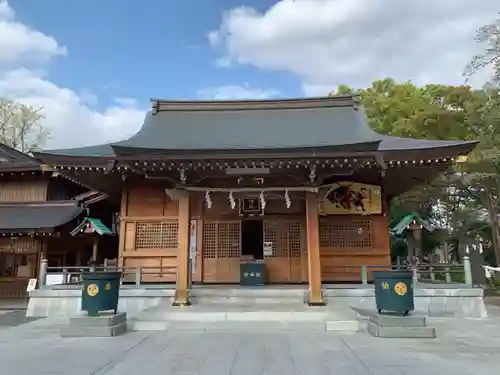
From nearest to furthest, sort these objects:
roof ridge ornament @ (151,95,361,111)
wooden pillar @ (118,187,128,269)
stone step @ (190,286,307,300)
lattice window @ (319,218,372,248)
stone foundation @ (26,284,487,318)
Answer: stone foundation @ (26,284,487,318), stone step @ (190,286,307,300), lattice window @ (319,218,372,248), wooden pillar @ (118,187,128,269), roof ridge ornament @ (151,95,361,111)

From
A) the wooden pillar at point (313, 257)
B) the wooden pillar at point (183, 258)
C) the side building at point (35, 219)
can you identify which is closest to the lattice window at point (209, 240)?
the wooden pillar at point (183, 258)

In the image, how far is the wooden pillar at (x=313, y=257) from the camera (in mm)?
8242

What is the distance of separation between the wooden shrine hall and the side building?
2350 mm

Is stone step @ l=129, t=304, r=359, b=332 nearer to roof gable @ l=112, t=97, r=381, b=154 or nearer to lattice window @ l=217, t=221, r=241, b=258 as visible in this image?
lattice window @ l=217, t=221, r=241, b=258

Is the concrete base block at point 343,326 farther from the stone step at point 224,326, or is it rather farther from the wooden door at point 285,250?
the wooden door at point 285,250

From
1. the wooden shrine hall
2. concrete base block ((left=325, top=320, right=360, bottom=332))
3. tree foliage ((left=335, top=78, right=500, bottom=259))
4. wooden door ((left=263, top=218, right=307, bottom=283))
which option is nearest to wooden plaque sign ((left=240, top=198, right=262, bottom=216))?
the wooden shrine hall

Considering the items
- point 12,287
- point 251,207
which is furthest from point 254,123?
point 12,287

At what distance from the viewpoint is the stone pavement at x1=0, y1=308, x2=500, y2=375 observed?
4262 millimetres

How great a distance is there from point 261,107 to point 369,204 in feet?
17.1

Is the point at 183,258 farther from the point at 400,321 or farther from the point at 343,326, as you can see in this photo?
the point at 400,321

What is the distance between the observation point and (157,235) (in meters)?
10.8

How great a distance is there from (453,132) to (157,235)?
12157 millimetres

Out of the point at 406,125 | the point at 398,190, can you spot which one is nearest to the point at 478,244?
the point at 406,125

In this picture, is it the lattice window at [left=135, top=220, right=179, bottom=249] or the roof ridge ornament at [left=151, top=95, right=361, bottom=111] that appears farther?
the roof ridge ornament at [left=151, top=95, right=361, bottom=111]
